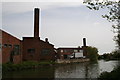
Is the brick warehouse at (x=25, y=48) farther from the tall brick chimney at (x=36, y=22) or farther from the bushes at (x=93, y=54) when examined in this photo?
the bushes at (x=93, y=54)

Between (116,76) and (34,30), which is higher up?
(34,30)

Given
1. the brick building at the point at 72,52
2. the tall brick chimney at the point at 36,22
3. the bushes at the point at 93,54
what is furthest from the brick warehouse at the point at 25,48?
the bushes at the point at 93,54

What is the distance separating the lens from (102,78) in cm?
1653

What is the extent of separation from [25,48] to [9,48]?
11324mm

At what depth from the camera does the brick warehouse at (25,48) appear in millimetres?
40897

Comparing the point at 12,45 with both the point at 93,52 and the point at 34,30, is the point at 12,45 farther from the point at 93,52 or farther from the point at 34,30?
the point at 93,52

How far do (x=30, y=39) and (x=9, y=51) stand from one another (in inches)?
465

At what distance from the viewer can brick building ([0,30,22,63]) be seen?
39.8 metres

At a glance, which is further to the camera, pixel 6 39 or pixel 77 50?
pixel 77 50

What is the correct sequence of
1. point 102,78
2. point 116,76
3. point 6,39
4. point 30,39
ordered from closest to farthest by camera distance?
point 116,76, point 102,78, point 6,39, point 30,39

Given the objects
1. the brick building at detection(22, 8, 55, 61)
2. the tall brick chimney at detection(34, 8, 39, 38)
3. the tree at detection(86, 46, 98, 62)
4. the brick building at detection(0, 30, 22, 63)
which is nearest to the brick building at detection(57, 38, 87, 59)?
the tree at detection(86, 46, 98, 62)

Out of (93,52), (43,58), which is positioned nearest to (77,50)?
(93,52)

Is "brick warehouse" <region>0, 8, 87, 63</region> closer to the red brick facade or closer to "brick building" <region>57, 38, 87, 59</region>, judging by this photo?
the red brick facade

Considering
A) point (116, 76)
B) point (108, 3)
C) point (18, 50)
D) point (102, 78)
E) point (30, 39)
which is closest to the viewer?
point (108, 3)
